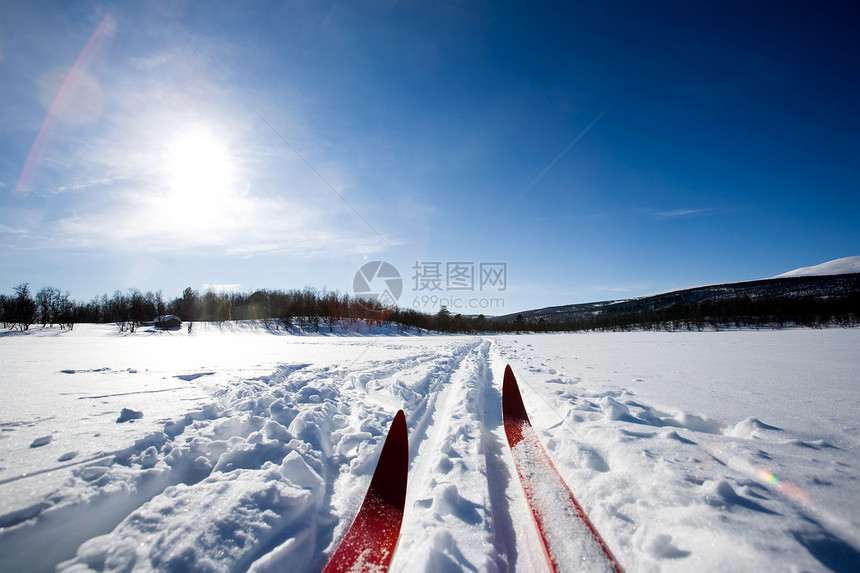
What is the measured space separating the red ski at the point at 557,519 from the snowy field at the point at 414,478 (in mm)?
99

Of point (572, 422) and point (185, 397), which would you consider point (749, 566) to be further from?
point (185, 397)

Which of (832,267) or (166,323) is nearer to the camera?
(166,323)

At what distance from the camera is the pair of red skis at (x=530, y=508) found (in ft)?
6.04

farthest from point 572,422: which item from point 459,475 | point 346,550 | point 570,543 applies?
point 346,550

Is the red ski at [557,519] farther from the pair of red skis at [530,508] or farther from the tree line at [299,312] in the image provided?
the tree line at [299,312]

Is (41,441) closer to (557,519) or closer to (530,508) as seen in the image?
(530,508)

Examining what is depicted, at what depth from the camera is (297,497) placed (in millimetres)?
2346

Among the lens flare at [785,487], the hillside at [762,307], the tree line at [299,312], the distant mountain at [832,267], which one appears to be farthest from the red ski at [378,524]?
the distant mountain at [832,267]

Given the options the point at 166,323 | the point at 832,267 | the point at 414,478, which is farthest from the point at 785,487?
the point at 832,267

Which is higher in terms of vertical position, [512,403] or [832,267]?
[832,267]

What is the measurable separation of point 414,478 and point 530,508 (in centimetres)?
106

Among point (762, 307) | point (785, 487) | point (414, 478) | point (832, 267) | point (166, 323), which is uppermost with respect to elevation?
point (832, 267)

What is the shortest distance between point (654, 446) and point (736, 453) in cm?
63

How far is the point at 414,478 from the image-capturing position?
2.85m
